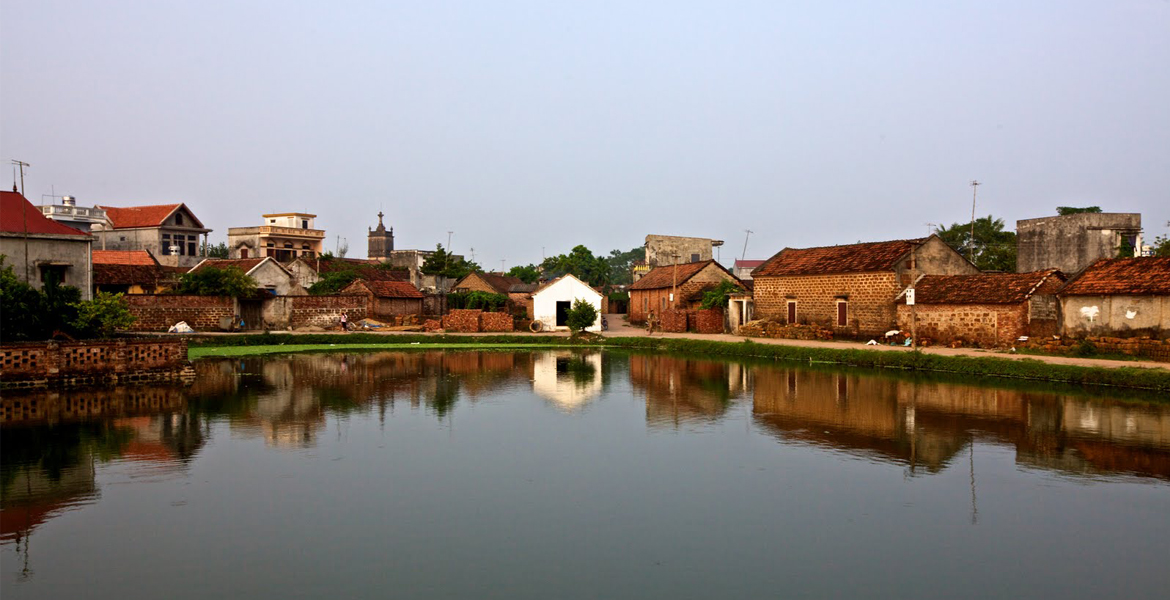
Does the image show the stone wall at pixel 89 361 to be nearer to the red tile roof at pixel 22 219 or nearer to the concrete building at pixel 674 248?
the red tile roof at pixel 22 219

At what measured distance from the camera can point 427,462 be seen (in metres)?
12.9

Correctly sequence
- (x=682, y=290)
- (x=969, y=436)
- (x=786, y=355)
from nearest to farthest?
(x=969, y=436) → (x=786, y=355) → (x=682, y=290)

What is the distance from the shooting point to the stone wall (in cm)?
1955

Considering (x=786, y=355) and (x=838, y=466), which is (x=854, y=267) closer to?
(x=786, y=355)

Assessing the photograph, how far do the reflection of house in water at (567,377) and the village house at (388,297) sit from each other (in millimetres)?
13753

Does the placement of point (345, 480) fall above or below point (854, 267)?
below

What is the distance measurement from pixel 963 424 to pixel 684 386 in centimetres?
774

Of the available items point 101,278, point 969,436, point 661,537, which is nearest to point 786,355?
point 969,436

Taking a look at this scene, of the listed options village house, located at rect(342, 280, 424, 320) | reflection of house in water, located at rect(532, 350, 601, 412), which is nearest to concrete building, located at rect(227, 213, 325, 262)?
village house, located at rect(342, 280, 424, 320)

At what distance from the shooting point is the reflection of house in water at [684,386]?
57.1ft

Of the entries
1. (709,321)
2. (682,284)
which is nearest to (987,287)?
(709,321)

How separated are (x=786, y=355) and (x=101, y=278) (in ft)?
100

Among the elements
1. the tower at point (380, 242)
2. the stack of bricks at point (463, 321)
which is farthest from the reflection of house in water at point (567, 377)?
the tower at point (380, 242)

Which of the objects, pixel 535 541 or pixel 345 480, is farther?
pixel 345 480
